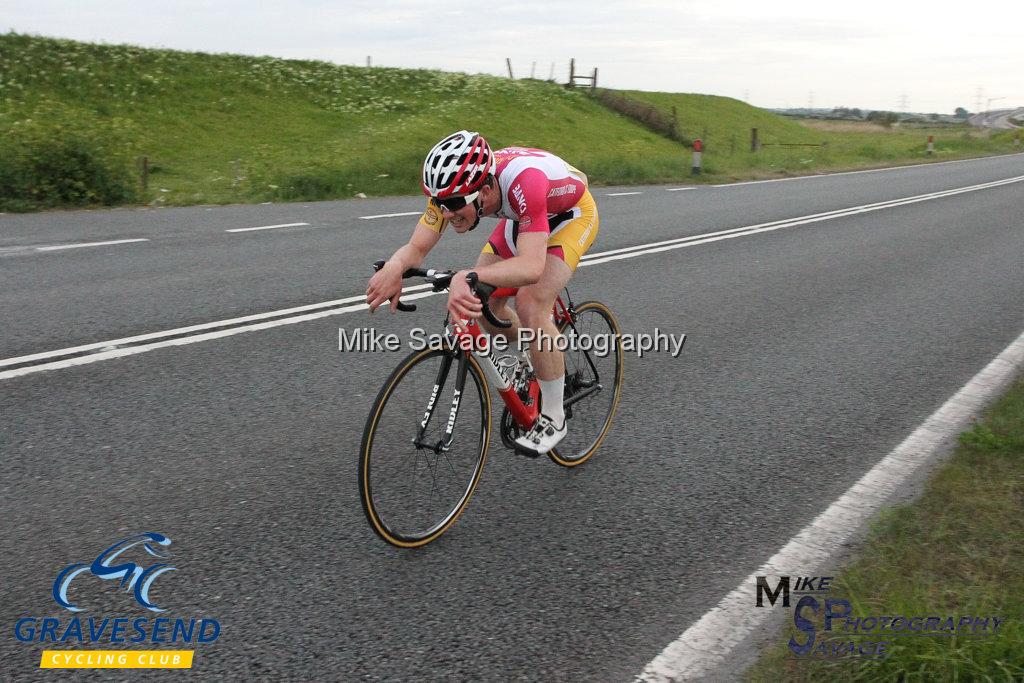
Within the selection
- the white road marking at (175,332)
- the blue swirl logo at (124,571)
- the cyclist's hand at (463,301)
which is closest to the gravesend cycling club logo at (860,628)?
the cyclist's hand at (463,301)

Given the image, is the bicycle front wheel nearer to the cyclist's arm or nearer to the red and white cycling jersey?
the cyclist's arm

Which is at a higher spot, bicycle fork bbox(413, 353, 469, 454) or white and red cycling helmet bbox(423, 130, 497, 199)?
white and red cycling helmet bbox(423, 130, 497, 199)

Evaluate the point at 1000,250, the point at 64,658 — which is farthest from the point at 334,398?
the point at 1000,250

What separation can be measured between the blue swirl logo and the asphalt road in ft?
0.15

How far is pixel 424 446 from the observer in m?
3.75

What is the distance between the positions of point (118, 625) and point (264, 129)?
30652 mm

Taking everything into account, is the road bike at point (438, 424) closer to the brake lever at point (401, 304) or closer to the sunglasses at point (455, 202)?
the brake lever at point (401, 304)

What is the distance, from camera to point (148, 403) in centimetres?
505

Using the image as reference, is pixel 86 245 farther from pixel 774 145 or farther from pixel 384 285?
pixel 774 145

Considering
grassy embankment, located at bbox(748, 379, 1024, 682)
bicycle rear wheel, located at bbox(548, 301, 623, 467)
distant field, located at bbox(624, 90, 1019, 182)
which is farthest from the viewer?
distant field, located at bbox(624, 90, 1019, 182)

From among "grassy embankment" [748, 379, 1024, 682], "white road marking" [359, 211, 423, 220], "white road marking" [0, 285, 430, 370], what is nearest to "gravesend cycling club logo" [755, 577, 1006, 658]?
"grassy embankment" [748, 379, 1024, 682]

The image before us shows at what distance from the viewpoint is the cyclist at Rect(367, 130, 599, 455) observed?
3.42 metres

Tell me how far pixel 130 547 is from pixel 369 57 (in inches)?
1744

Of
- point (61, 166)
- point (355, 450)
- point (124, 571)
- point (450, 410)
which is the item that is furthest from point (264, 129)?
point (124, 571)
